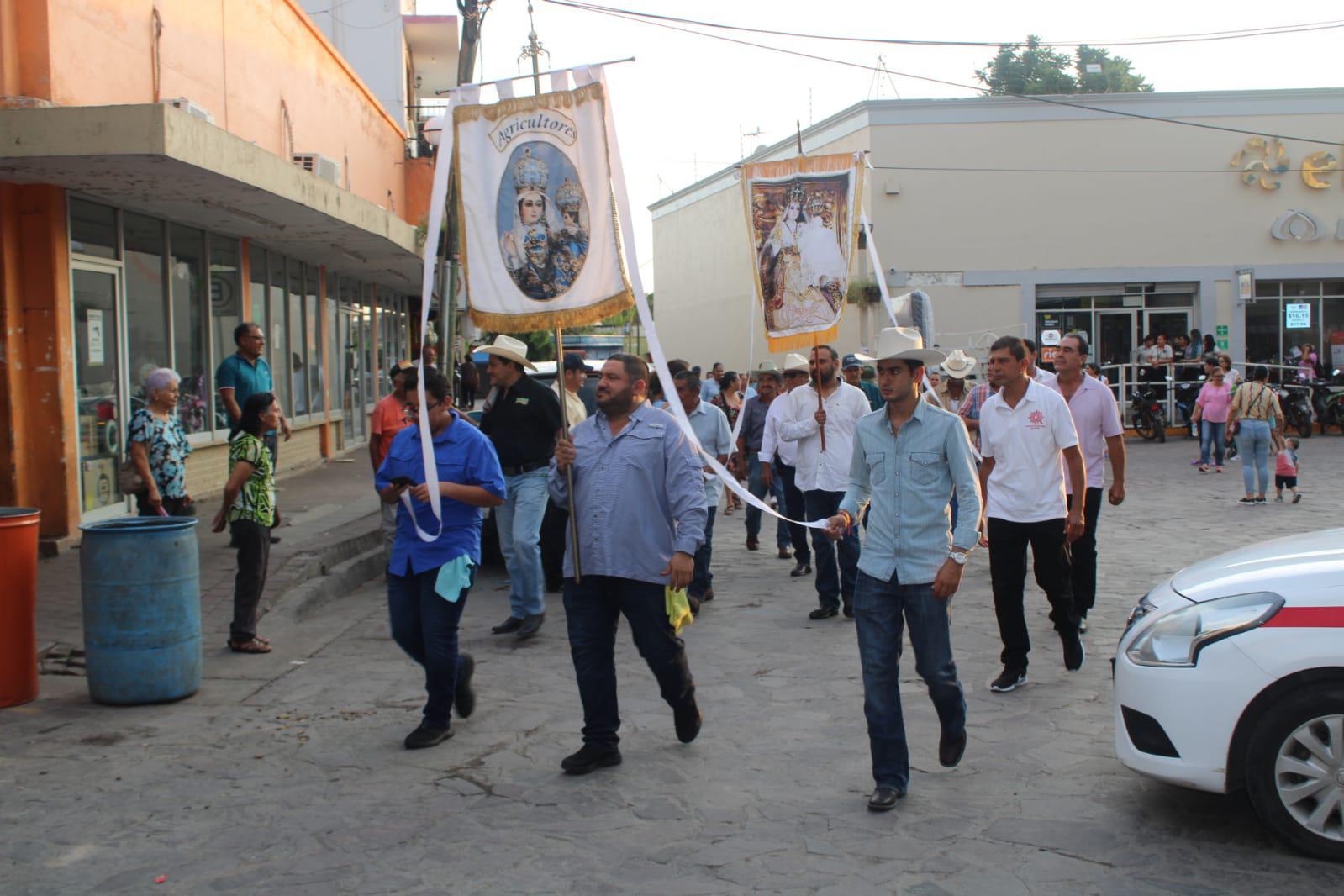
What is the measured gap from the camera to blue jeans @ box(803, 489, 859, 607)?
862cm

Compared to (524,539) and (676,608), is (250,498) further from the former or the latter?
(676,608)

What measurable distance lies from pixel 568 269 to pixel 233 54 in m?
10.5

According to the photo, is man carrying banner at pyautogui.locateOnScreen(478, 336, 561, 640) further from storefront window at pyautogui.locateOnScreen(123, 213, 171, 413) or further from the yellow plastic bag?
storefront window at pyautogui.locateOnScreen(123, 213, 171, 413)

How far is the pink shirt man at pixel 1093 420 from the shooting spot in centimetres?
762

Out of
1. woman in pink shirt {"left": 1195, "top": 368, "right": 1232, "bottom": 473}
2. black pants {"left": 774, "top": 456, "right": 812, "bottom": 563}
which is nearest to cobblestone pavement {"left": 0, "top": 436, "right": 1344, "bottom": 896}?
black pants {"left": 774, "top": 456, "right": 812, "bottom": 563}

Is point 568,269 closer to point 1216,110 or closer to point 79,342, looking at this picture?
point 79,342

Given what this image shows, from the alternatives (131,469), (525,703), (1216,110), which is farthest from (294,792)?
(1216,110)

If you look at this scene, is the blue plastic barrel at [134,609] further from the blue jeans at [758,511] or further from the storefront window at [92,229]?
the blue jeans at [758,511]

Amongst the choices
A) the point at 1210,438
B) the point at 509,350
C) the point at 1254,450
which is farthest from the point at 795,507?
the point at 1210,438

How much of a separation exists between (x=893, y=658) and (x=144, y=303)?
33.2 feet

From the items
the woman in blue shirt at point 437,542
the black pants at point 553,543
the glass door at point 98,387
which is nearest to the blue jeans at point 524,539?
the black pants at point 553,543

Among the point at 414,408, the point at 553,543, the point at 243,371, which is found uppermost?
the point at 243,371

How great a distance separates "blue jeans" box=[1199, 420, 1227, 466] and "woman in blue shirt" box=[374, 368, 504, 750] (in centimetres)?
1611

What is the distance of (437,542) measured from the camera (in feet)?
19.3
